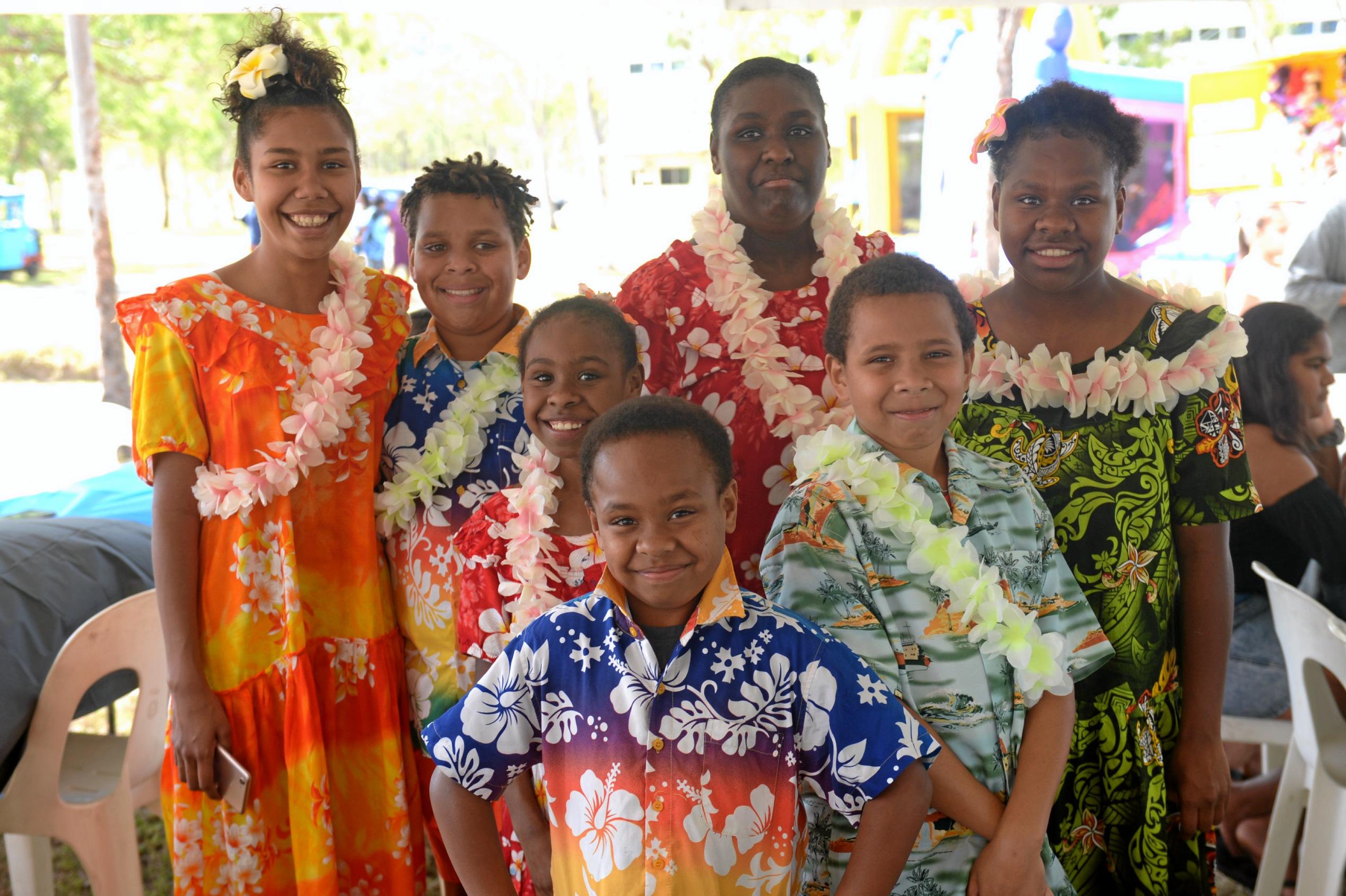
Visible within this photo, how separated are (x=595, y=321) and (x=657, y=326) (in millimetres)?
267

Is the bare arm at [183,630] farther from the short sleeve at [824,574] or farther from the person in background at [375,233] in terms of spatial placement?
the person in background at [375,233]

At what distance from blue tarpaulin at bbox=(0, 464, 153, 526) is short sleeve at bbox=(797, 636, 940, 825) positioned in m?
3.20

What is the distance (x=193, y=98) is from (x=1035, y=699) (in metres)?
15.0

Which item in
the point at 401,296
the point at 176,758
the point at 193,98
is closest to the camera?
the point at 176,758

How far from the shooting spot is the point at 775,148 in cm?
229

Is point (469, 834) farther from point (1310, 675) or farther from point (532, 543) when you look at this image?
point (1310, 675)

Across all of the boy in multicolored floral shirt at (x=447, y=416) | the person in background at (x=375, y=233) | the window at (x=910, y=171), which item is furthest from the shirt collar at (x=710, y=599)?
the person in background at (x=375, y=233)

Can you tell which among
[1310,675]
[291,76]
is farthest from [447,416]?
[1310,675]

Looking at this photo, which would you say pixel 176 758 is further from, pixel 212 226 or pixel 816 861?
pixel 212 226

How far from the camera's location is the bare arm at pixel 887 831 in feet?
5.05

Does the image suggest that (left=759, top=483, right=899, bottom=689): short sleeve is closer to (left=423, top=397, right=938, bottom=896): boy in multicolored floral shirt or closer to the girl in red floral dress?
(left=423, top=397, right=938, bottom=896): boy in multicolored floral shirt

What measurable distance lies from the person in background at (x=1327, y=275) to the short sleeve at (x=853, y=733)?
4861mm

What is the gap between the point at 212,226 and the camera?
80.9ft

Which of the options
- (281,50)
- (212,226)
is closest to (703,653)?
(281,50)
